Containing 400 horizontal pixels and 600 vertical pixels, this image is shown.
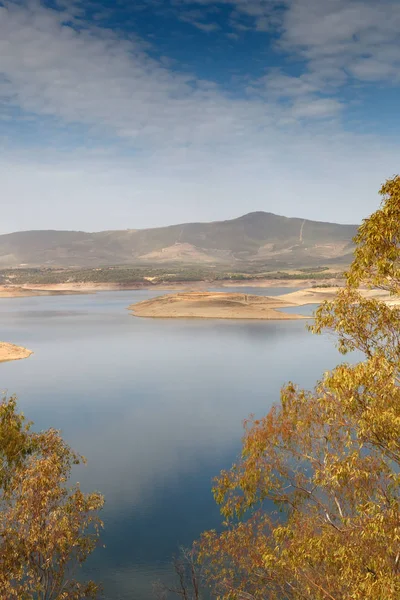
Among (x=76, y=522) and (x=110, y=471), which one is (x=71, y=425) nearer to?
(x=110, y=471)

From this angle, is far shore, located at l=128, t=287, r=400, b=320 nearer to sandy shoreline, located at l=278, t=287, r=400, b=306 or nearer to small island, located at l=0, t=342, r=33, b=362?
sandy shoreline, located at l=278, t=287, r=400, b=306

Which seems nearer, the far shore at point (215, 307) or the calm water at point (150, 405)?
the calm water at point (150, 405)

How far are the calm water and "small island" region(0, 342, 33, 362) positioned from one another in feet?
6.53

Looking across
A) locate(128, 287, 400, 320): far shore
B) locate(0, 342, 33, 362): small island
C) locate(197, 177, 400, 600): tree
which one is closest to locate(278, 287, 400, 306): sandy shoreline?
locate(128, 287, 400, 320): far shore

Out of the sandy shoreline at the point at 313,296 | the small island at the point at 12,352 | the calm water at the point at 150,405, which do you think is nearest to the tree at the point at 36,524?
the calm water at the point at 150,405

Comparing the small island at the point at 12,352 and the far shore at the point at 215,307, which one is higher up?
the far shore at the point at 215,307

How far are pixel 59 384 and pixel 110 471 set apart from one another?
25.2 metres

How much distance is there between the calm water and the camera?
2364 cm

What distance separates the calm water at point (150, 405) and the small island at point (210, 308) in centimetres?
1559

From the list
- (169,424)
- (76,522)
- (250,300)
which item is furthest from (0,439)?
(250,300)

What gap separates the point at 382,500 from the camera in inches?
512

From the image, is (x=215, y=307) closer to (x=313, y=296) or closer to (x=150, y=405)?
(x=313, y=296)

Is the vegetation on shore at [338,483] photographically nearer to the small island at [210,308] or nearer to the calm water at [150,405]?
→ the calm water at [150,405]

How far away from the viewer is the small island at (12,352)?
221ft
